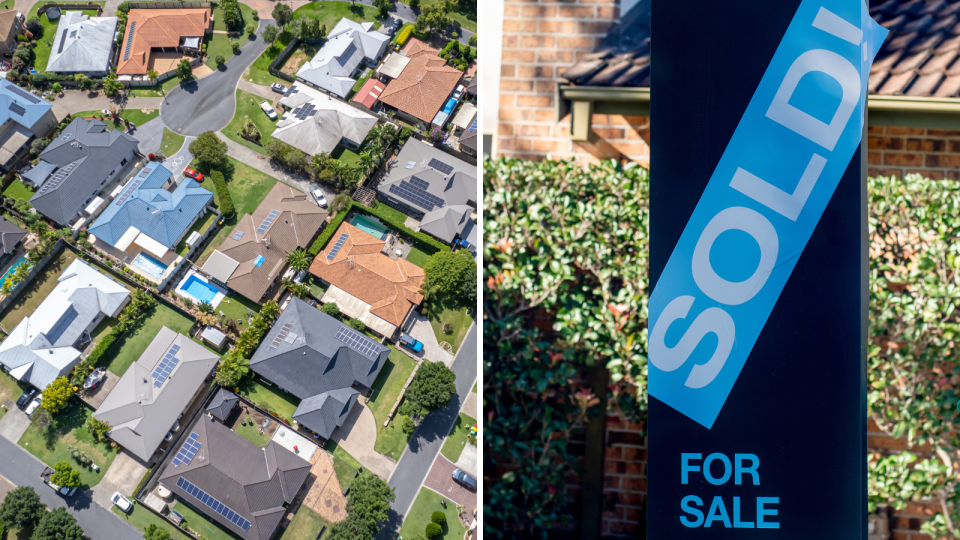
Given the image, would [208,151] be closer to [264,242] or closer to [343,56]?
[264,242]

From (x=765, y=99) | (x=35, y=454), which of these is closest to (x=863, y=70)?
(x=765, y=99)

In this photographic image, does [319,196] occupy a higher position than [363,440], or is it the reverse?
[319,196]

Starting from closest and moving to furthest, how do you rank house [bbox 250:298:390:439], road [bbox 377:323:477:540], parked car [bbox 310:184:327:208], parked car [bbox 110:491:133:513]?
road [bbox 377:323:477:540]
parked car [bbox 110:491:133:513]
house [bbox 250:298:390:439]
parked car [bbox 310:184:327:208]

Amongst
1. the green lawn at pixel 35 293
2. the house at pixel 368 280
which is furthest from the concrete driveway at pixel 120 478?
the house at pixel 368 280

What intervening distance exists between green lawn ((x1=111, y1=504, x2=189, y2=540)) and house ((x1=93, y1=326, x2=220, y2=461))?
1479 millimetres

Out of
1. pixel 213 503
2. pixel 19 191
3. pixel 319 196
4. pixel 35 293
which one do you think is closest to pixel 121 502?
pixel 213 503

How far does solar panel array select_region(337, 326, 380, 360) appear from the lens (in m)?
17.2

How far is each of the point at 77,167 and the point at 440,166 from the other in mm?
13268

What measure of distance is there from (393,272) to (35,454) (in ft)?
40.2

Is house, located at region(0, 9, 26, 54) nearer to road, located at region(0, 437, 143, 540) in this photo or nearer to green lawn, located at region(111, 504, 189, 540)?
road, located at region(0, 437, 143, 540)

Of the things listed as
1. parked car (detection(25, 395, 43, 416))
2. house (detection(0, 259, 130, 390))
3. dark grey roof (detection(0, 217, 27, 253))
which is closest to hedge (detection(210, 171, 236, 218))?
house (detection(0, 259, 130, 390))

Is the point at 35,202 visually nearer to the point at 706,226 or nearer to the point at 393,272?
the point at 393,272

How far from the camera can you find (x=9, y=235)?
62.6ft

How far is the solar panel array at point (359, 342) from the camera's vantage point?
17.2 metres
